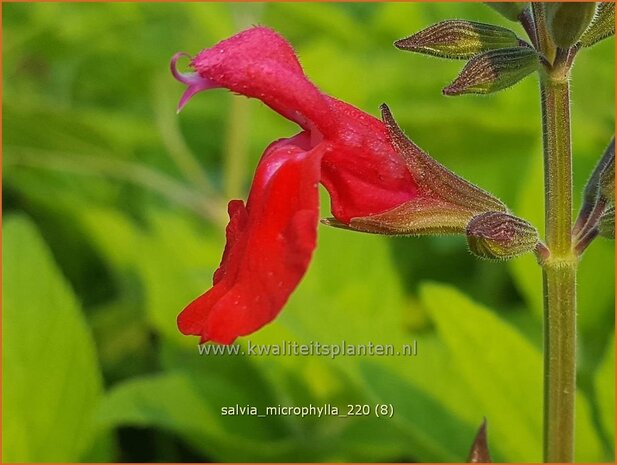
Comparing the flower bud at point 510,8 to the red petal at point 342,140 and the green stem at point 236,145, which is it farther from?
the green stem at point 236,145

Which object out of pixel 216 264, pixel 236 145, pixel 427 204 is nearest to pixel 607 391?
pixel 427 204

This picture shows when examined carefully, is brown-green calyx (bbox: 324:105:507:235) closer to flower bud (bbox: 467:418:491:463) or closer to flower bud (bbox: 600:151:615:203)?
flower bud (bbox: 600:151:615:203)

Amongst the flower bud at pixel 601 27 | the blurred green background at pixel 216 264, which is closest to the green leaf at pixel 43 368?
the blurred green background at pixel 216 264

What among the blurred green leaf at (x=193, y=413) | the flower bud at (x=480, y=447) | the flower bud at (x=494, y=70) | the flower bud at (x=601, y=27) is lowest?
the blurred green leaf at (x=193, y=413)

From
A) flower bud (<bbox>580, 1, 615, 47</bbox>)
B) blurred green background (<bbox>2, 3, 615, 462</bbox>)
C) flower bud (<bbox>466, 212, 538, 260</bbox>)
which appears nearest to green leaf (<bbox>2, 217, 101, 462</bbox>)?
blurred green background (<bbox>2, 3, 615, 462</bbox>)

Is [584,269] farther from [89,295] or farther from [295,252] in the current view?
[89,295]

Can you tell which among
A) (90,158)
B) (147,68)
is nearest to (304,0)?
(147,68)
